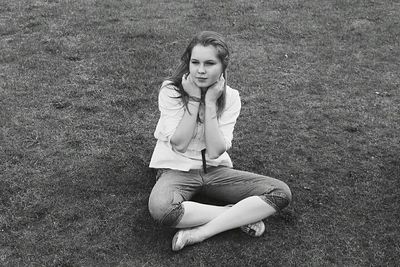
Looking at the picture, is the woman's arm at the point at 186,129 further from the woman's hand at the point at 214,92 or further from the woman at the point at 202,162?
the woman's hand at the point at 214,92

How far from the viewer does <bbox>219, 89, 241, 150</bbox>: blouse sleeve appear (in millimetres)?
4324

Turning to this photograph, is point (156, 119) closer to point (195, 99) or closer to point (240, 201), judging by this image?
point (195, 99)

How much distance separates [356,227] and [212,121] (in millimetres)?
1425

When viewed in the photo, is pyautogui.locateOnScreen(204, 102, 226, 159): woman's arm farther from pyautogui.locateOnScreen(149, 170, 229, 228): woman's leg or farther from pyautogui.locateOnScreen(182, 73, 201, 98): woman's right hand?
pyautogui.locateOnScreen(149, 170, 229, 228): woman's leg

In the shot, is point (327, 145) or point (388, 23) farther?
point (388, 23)

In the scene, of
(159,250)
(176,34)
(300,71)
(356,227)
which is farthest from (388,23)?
(159,250)

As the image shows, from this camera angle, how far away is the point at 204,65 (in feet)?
13.5

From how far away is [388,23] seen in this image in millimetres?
8430

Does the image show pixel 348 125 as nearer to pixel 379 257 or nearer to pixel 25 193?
pixel 379 257

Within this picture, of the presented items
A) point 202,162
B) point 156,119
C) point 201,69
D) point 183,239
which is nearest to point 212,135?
point 202,162

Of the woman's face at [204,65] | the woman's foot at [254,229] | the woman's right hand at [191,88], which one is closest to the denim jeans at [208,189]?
the woman's foot at [254,229]

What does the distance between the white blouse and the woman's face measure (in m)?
0.24

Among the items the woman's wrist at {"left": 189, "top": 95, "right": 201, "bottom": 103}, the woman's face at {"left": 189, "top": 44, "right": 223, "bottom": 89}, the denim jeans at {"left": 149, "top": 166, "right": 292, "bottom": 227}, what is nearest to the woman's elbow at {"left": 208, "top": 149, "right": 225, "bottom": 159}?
the denim jeans at {"left": 149, "top": 166, "right": 292, "bottom": 227}

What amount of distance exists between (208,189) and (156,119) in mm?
1624
